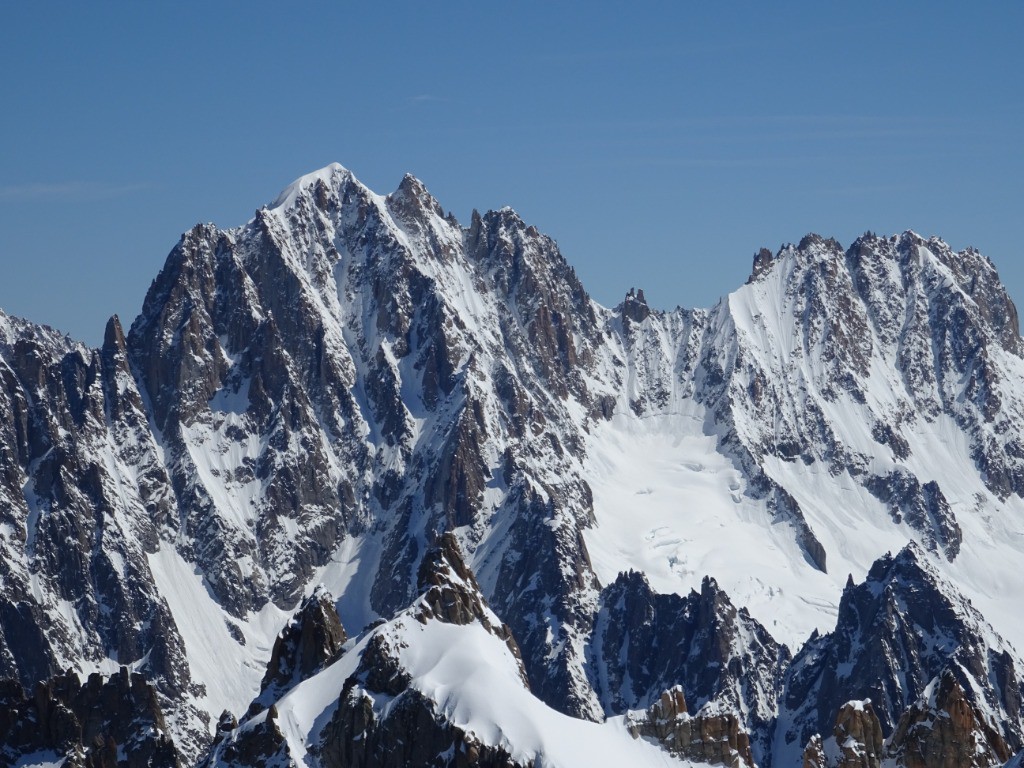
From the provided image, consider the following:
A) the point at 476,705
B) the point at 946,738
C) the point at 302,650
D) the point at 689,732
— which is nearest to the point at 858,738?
the point at 946,738

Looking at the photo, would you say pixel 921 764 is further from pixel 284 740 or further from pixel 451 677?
pixel 284 740

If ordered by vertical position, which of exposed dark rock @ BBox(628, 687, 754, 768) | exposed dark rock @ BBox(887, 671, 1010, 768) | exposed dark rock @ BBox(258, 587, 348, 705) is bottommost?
exposed dark rock @ BBox(887, 671, 1010, 768)

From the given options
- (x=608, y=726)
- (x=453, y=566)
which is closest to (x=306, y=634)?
(x=453, y=566)

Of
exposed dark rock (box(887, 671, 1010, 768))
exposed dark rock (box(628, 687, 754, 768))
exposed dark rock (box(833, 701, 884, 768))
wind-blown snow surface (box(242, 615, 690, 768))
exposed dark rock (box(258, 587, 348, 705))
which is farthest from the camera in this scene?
exposed dark rock (box(258, 587, 348, 705))

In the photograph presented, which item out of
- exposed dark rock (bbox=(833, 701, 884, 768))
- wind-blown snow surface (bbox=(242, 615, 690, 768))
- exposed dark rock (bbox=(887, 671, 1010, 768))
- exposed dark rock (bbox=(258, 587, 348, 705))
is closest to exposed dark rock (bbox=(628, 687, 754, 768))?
wind-blown snow surface (bbox=(242, 615, 690, 768))

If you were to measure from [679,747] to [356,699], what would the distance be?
29457mm

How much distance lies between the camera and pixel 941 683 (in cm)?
14050

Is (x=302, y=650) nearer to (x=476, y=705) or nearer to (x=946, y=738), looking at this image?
(x=476, y=705)

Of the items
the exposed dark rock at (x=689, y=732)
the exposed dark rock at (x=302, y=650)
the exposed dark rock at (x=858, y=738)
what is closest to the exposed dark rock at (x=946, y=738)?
the exposed dark rock at (x=858, y=738)

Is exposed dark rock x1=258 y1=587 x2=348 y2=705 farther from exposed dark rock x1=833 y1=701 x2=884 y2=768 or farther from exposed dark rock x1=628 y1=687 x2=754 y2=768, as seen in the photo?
exposed dark rock x1=833 y1=701 x2=884 y2=768

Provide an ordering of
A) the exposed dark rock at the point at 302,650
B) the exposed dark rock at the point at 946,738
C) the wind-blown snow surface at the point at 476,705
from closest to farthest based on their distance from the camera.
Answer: the exposed dark rock at the point at 946,738 → the wind-blown snow surface at the point at 476,705 → the exposed dark rock at the point at 302,650

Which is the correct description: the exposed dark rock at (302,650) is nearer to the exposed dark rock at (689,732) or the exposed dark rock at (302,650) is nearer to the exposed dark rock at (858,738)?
the exposed dark rock at (689,732)

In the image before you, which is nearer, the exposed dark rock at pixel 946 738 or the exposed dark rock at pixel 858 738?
the exposed dark rock at pixel 946 738

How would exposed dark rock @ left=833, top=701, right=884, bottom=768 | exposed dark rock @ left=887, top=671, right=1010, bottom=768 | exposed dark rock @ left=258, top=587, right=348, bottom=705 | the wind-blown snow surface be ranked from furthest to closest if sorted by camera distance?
exposed dark rock @ left=258, top=587, right=348, bottom=705 → the wind-blown snow surface → exposed dark rock @ left=833, top=701, right=884, bottom=768 → exposed dark rock @ left=887, top=671, right=1010, bottom=768
